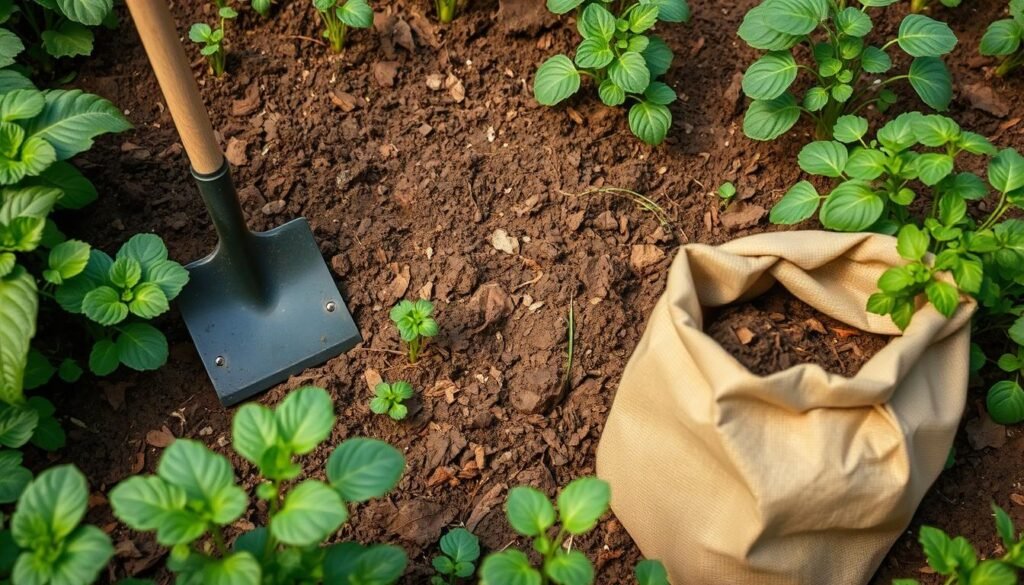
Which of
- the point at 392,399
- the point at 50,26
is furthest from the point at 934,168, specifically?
the point at 50,26

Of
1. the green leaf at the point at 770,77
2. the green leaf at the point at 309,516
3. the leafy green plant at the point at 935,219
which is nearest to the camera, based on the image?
the green leaf at the point at 309,516

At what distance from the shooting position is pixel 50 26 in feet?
7.75

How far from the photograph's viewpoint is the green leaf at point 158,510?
4.45 feet

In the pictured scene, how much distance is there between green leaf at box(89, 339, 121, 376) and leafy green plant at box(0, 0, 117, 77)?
696mm

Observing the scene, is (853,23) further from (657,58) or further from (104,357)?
(104,357)

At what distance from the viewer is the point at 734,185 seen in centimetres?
239

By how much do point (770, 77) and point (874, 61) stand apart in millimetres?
240

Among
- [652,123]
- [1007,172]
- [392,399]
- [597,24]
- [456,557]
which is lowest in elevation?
[456,557]

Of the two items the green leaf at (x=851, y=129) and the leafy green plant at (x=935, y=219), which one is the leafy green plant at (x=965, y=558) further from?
the green leaf at (x=851, y=129)

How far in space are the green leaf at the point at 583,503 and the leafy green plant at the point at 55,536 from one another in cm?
71

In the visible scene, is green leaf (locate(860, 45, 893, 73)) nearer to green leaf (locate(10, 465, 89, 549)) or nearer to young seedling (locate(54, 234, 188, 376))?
young seedling (locate(54, 234, 188, 376))

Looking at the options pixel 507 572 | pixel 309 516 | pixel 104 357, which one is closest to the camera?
pixel 309 516

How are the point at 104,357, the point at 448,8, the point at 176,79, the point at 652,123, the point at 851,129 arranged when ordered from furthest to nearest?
the point at 448,8
the point at 652,123
the point at 851,129
the point at 104,357
the point at 176,79

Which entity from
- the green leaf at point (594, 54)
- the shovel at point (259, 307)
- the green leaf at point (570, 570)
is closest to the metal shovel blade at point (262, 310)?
the shovel at point (259, 307)
